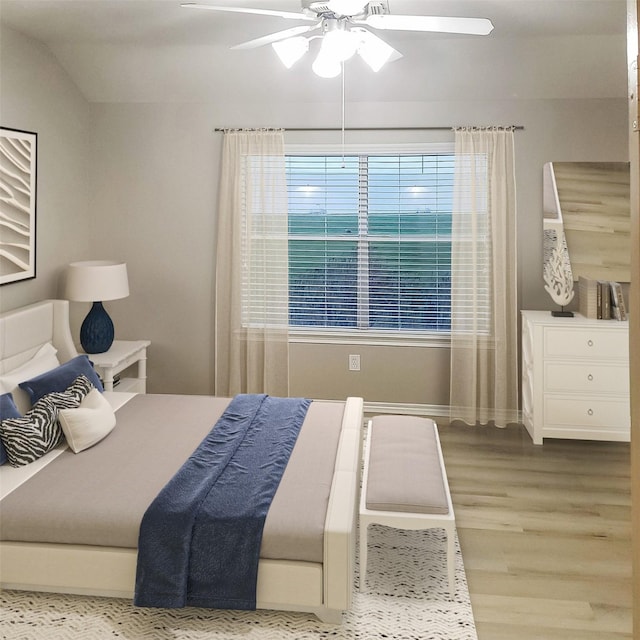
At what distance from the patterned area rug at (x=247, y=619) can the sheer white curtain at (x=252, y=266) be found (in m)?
2.48

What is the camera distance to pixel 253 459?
2949mm

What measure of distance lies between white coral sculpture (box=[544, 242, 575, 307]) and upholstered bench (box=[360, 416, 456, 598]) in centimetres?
180

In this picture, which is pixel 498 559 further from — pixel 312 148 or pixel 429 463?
pixel 312 148

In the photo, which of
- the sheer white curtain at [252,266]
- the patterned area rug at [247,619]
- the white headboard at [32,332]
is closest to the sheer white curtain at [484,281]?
the sheer white curtain at [252,266]

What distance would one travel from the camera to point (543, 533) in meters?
3.12

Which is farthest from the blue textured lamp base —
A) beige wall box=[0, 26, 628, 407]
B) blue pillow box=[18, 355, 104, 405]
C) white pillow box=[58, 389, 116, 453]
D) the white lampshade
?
white pillow box=[58, 389, 116, 453]

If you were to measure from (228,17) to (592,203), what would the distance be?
8.87 ft

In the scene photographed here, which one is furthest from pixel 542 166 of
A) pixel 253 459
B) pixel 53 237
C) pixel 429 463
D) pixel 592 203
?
pixel 53 237

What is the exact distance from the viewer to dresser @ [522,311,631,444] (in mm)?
4129

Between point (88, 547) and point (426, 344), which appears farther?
point (426, 344)

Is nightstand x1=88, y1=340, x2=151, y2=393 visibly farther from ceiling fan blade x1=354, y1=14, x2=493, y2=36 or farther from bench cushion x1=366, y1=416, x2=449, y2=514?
ceiling fan blade x1=354, y1=14, x2=493, y2=36

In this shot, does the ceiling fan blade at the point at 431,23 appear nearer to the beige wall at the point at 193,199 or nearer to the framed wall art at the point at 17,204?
the beige wall at the point at 193,199

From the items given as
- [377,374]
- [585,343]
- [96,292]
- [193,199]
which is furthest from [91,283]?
[585,343]

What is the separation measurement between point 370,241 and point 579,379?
1781mm
